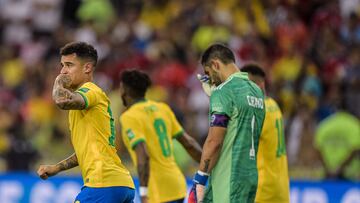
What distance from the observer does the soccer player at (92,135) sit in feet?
27.5

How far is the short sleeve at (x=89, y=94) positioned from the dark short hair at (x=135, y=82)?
232 cm

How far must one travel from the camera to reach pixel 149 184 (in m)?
10.7

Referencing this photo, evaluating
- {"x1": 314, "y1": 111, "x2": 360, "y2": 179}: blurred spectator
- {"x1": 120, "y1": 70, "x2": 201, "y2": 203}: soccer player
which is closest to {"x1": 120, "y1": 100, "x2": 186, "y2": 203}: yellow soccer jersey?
{"x1": 120, "y1": 70, "x2": 201, "y2": 203}: soccer player

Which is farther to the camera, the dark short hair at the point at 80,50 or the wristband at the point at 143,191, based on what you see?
the wristband at the point at 143,191

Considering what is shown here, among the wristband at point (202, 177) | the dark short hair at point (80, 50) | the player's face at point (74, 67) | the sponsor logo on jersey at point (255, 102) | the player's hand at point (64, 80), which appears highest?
the dark short hair at point (80, 50)

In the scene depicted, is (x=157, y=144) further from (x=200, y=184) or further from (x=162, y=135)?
(x=200, y=184)

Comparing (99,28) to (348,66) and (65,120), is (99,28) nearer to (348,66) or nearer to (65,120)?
(65,120)

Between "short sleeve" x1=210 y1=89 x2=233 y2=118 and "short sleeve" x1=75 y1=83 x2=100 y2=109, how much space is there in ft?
3.39

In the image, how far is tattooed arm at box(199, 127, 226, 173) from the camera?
8.34m

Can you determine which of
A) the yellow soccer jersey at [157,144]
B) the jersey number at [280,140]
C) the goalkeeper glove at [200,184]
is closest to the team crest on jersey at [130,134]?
the yellow soccer jersey at [157,144]

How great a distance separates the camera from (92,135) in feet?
27.5

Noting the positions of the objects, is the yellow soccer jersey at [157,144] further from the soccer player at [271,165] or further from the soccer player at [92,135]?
the soccer player at [92,135]

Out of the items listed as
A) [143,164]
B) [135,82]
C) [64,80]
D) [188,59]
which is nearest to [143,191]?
[143,164]

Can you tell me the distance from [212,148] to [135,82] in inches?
102
